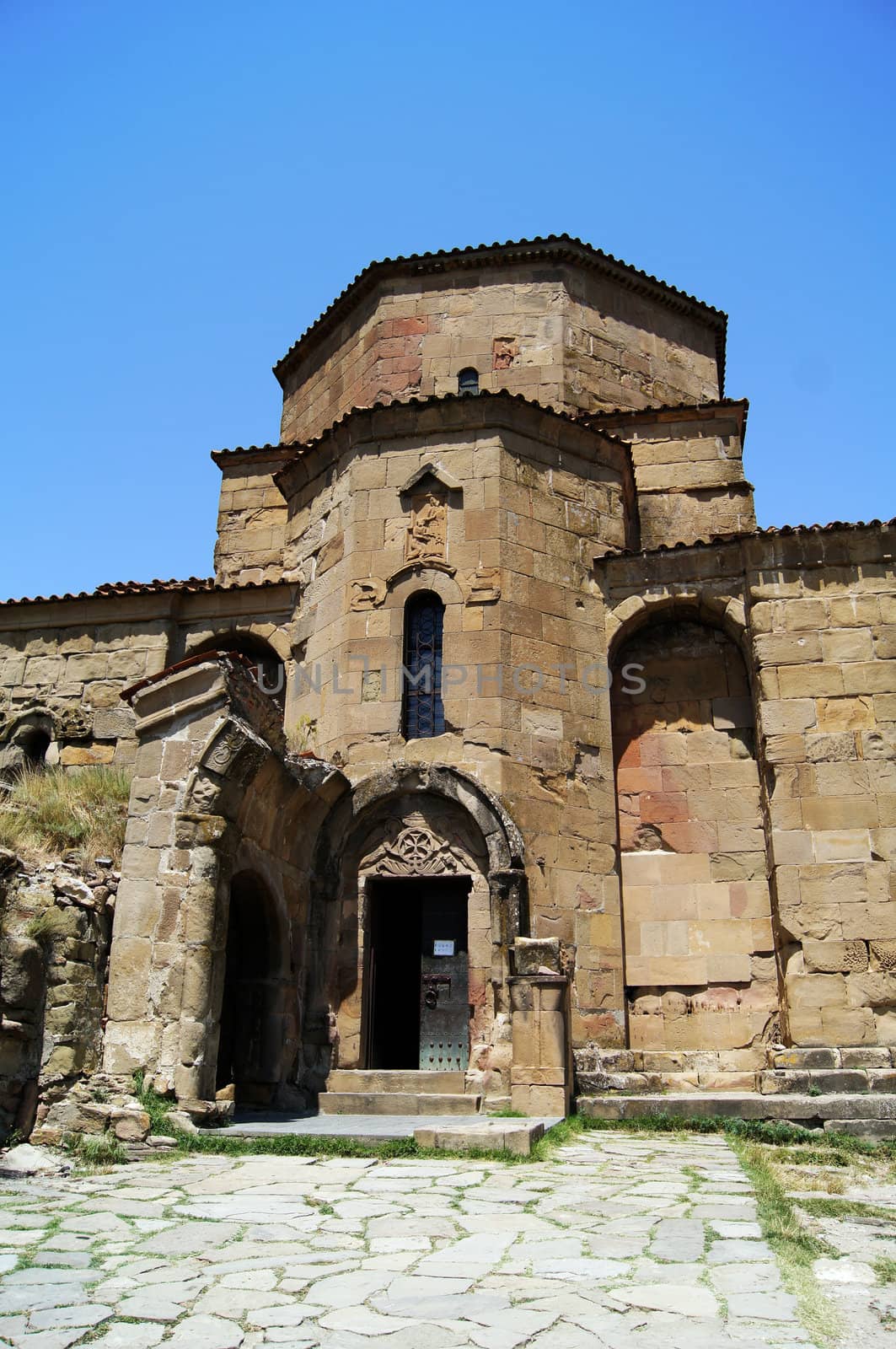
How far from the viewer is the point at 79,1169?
6.21 metres

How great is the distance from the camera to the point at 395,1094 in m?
9.35

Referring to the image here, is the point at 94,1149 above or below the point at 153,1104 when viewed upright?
below

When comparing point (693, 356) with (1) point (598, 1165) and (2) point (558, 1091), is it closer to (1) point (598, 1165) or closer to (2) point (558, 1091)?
(2) point (558, 1091)

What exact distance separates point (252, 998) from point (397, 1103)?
159cm

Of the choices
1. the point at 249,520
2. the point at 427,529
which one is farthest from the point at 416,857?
the point at 249,520

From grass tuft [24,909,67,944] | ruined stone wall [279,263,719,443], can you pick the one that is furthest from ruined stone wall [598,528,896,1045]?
grass tuft [24,909,67,944]

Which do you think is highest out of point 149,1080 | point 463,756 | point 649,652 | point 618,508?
point 618,508

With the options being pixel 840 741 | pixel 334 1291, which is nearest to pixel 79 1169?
pixel 334 1291

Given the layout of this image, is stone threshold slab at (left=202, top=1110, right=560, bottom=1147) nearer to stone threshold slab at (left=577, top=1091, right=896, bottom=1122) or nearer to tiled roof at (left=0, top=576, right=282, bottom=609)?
stone threshold slab at (left=577, top=1091, right=896, bottom=1122)

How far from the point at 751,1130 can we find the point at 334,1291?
5.47 m

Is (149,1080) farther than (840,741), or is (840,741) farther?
(840,741)

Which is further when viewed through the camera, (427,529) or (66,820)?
(427,529)

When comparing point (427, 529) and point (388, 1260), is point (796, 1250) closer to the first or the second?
point (388, 1260)

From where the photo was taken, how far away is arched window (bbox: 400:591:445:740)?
35.7ft
